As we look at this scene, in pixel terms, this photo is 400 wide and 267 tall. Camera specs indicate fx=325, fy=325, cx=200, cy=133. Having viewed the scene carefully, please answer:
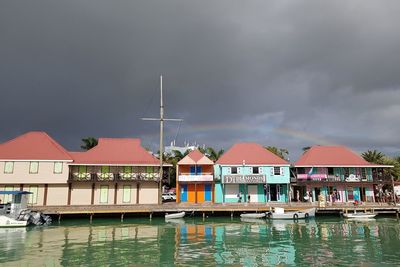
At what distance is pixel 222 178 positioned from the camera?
48.3 meters

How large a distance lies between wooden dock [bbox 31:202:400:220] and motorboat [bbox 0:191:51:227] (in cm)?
235

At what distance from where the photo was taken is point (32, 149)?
150ft

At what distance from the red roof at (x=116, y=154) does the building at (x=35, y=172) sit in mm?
2500

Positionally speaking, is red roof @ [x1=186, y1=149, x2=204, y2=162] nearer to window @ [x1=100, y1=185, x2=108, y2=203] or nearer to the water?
window @ [x1=100, y1=185, x2=108, y2=203]

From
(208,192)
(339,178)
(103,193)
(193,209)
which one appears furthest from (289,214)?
(103,193)

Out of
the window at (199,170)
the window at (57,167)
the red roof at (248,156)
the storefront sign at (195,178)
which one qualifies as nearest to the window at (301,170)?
the red roof at (248,156)

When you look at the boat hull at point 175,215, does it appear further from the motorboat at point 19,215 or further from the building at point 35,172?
the building at point 35,172

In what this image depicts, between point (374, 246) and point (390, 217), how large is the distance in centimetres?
2333

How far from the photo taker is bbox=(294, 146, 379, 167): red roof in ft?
167

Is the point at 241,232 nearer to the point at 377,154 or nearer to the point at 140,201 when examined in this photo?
the point at 140,201

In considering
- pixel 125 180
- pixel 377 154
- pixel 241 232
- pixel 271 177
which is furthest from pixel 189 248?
pixel 377 154

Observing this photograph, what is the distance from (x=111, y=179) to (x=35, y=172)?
1003 cm

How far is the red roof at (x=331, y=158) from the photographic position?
5091 cm

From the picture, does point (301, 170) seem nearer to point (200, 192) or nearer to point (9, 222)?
point (200, 192)
